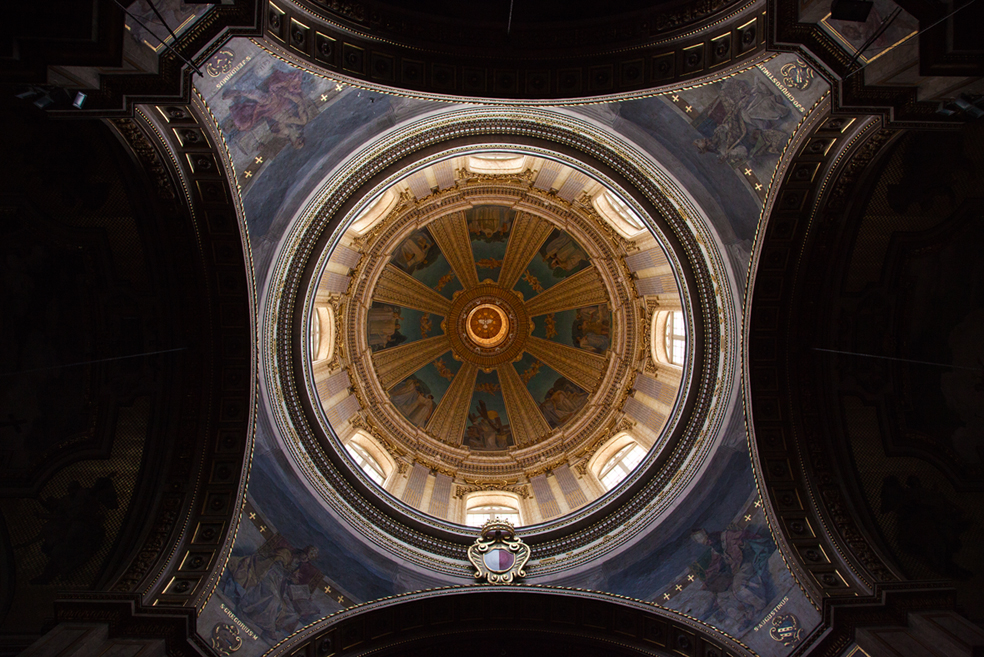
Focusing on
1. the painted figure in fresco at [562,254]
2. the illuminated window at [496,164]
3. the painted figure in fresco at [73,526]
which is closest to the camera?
the painted figure in fresco at [73,526]

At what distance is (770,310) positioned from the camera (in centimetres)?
1240

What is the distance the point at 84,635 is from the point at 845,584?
41.8ft

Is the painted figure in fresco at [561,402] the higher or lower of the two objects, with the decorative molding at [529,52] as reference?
higher

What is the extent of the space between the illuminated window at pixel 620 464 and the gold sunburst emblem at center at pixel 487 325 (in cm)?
867

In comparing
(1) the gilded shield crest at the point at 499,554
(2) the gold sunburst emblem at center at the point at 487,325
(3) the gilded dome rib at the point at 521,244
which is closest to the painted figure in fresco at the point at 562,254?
(3) the gilded dome rib at the point at 521,244

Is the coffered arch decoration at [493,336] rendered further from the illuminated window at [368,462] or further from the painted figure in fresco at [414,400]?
the illuminated window at [368,462]

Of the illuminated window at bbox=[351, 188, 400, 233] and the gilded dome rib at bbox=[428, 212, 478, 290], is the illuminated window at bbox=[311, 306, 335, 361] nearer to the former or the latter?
the illuminated window at bbox=[351, 188, 400, 233]

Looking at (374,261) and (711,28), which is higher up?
(374,261)

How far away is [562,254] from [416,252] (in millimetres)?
5949

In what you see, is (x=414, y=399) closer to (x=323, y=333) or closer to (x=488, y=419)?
(x=488, y=419)

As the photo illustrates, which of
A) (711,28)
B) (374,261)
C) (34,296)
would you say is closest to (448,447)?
(374,261)

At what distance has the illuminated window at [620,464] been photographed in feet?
60.6

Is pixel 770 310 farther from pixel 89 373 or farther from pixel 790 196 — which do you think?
pixel 89 373

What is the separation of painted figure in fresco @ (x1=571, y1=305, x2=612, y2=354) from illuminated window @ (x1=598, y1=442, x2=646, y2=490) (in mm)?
4762
